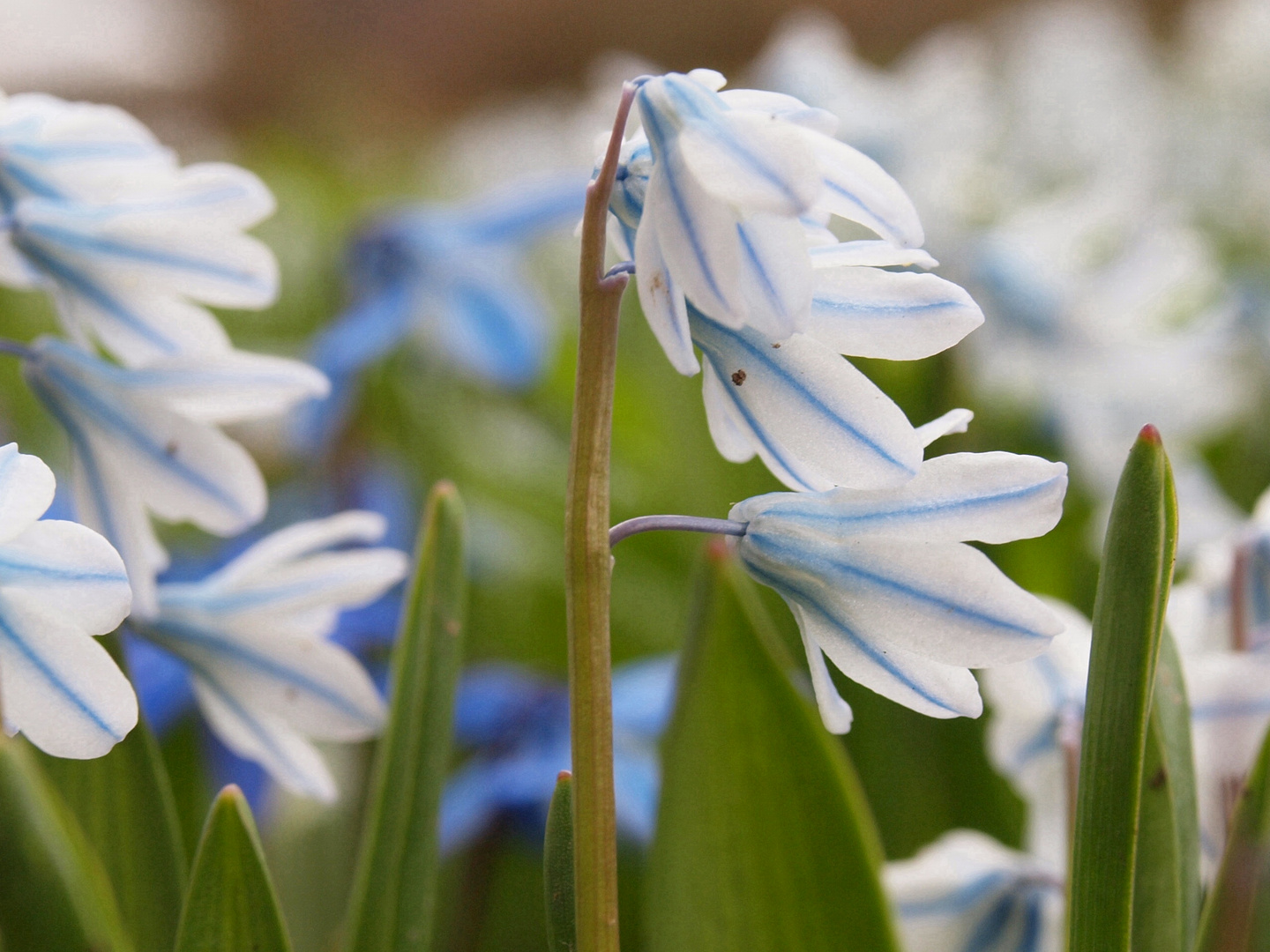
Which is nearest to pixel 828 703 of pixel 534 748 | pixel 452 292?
pixel 534 748

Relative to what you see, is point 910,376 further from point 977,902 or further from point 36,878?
point 36,878

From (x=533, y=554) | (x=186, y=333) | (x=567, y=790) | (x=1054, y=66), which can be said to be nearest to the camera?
(x=567, y=790)

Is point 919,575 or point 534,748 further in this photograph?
point 534,748

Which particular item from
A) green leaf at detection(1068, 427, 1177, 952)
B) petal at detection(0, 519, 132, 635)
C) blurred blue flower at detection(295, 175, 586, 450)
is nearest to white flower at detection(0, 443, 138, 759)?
petal at detection(0, 519, 132, 635)

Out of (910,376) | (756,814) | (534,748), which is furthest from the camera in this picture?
(910,376)

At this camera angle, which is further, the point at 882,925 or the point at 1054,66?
the point at 1054,66

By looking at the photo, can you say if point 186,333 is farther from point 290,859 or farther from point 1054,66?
point 1054,66

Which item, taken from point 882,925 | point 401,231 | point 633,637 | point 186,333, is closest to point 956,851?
point 882,925

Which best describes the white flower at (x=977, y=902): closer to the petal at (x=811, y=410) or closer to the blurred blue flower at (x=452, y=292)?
the petal at (x=811, y=410)
